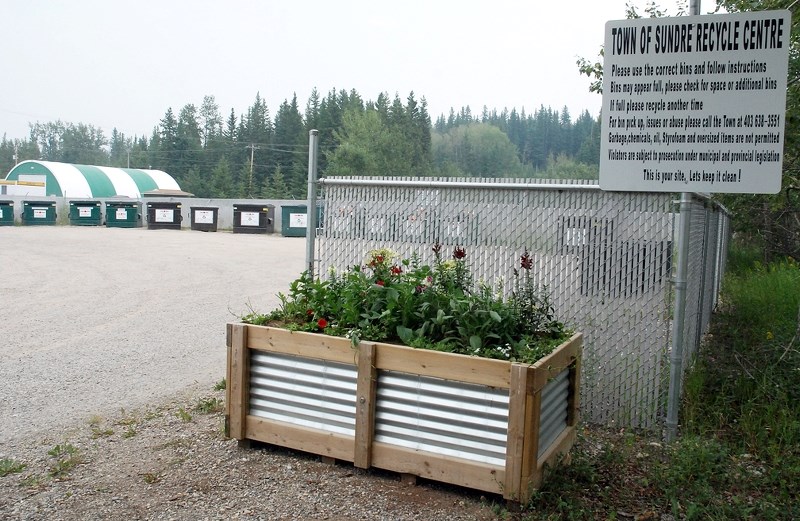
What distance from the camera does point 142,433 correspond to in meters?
5.35

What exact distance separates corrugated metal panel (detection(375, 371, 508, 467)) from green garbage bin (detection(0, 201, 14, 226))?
38.2 m

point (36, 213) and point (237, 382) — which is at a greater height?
point (36, 213)

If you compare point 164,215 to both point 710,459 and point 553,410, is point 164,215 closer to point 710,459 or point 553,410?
point 553,410

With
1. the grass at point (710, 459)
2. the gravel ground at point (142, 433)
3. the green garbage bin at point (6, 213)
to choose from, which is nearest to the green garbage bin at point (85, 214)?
the green garbage bin at point (6, 213)

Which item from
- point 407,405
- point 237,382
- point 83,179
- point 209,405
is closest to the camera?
point 407,405

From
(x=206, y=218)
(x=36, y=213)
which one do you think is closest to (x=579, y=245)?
(x=206, y=218)

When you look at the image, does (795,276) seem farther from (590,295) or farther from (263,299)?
(263,299)

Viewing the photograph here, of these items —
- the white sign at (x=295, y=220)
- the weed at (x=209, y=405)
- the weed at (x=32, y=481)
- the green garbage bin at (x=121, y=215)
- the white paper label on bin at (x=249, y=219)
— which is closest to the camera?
the weed at (x=32, y=481)

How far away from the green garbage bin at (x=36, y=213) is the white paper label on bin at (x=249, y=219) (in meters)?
10.9

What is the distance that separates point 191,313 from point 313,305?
6.76m

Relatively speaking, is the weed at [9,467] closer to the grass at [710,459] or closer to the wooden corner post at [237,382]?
the wooden corner post at [237,382]

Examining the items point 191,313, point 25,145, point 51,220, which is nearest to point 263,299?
point 191,313

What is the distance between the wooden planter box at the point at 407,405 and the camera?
3.97m

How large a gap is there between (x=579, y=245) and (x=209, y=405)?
3164 mm
